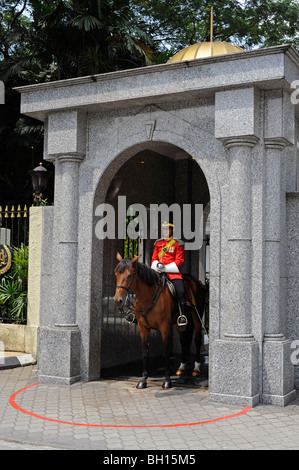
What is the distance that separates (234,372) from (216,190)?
8.32 ft

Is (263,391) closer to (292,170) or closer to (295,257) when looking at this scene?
(295,257)

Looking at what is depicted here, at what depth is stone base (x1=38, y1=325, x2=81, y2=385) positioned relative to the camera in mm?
8422

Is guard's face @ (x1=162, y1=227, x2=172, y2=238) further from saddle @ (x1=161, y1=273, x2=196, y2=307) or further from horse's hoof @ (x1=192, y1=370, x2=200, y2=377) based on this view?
horse's hoof @ (x1=192, y1=370, x2=200, y2=377)

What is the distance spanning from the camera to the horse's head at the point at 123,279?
7.27m

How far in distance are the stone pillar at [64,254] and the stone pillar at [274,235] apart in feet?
9.83

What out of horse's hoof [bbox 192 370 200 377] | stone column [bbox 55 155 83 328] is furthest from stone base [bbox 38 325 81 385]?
horse's hoof [bbox 192 370 200 377]

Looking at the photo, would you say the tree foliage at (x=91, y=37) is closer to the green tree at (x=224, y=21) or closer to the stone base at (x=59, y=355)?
the green tree at (x=224, y=21)

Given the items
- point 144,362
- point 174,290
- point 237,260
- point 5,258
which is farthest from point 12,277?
point 237,260

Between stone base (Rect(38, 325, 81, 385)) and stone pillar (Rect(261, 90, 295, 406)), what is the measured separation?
2.95 metres

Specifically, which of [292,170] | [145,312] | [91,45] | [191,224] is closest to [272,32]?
[91,45]

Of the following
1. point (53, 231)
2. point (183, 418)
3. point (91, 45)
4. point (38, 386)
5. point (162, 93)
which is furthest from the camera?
point (91, 45)

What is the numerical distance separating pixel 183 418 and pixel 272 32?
757 inches

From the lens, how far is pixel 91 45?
16.5 m

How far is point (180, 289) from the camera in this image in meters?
8.49
